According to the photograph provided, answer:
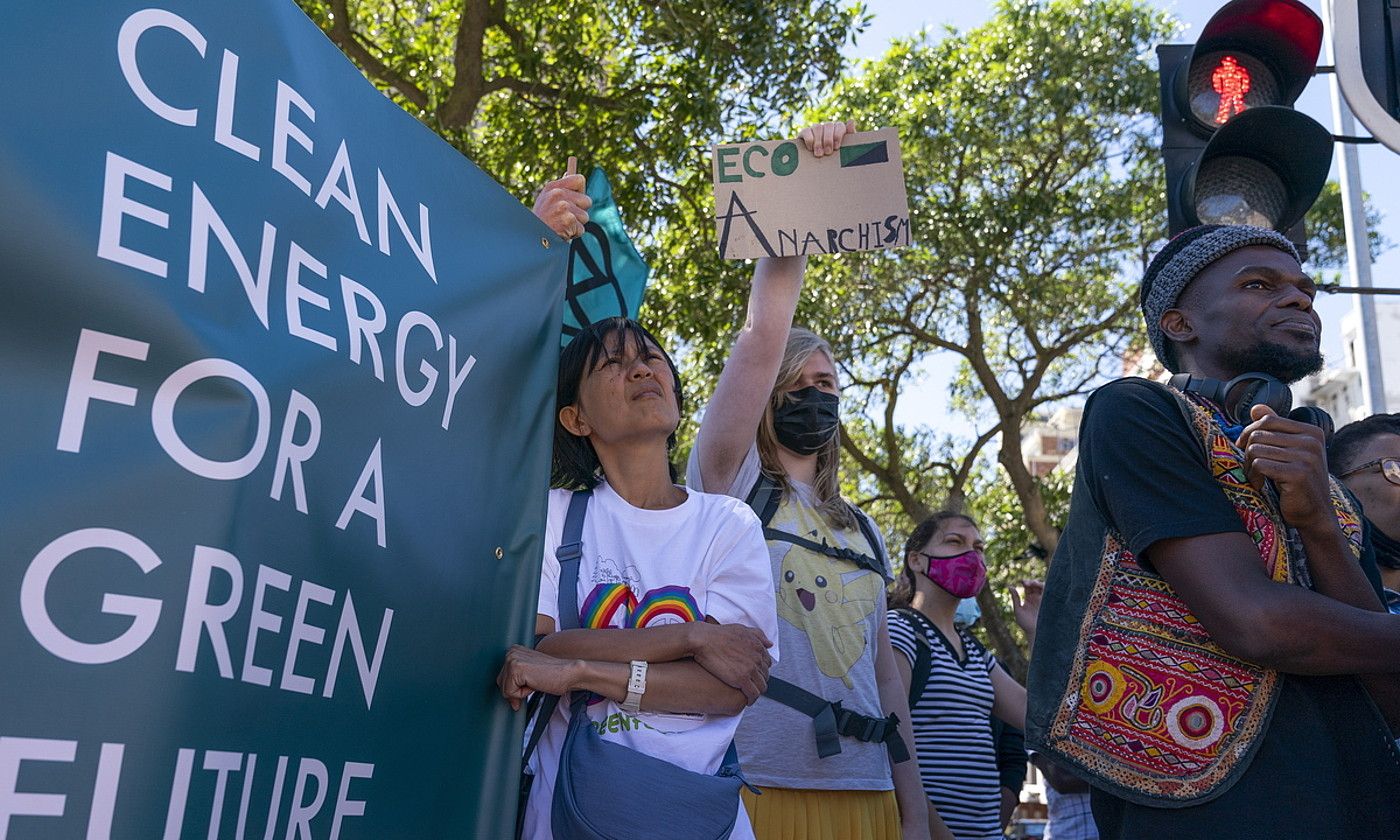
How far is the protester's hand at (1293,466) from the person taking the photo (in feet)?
7.86

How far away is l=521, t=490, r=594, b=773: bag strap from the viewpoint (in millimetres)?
2607

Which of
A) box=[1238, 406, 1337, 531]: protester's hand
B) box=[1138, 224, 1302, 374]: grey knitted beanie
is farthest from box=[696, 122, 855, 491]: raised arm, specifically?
box=[1238, 406, 1337, 531]: protester's hand

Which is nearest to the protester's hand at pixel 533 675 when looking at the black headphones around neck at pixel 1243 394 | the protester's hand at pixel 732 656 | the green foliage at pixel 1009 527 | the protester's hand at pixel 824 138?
the protester's hand at pixel 732 656

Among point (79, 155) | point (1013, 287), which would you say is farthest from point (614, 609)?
point (1013, 287)

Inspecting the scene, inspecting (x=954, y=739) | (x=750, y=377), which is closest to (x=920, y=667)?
(x=954, y=739)

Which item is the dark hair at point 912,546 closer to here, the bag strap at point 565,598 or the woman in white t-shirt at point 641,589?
the woman in white t-shirt at point 641,589

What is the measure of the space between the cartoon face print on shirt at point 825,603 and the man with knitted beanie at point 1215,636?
0.84m

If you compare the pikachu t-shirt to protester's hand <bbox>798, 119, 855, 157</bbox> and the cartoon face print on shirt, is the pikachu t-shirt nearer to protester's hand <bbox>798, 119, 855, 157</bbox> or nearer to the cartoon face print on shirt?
the cartoon face print on shirt

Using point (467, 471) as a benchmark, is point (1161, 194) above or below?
above

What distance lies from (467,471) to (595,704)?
0.49m

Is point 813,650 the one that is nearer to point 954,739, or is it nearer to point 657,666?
point 657,666

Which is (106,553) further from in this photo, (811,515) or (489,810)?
(811,515)

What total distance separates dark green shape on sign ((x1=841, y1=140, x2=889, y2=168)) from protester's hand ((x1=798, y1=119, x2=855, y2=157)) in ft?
0.10

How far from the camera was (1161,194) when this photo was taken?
15289 millimetres
